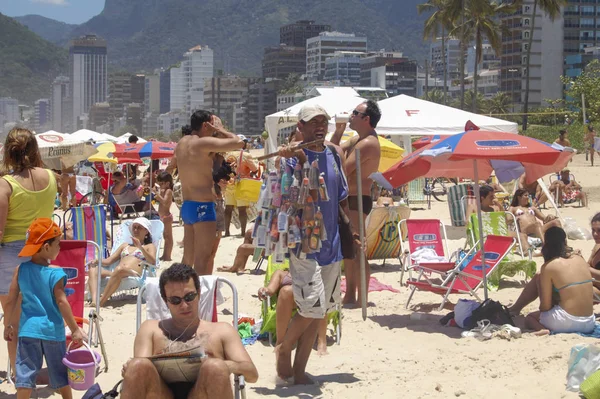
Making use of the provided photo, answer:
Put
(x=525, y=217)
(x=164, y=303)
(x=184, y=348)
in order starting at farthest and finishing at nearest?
1. (x=525, y=217)
2. (x=164, y=303)
3. (x=184, y=348)

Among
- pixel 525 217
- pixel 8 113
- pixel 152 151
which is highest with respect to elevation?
pixel 8 113

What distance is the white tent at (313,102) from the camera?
538 inches

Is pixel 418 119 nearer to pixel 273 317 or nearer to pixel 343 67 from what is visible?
pixel 273 317

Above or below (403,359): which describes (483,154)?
above

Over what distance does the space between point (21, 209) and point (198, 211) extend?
1.78 metres

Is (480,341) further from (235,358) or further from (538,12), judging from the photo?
(538,12)

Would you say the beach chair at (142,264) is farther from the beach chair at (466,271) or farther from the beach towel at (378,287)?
the beach chair at (466,271)

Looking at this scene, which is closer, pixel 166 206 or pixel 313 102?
pixel 166 206

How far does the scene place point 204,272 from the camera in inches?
244

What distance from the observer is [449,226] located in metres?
12.9

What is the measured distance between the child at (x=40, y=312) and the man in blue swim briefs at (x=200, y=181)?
189 centimetres

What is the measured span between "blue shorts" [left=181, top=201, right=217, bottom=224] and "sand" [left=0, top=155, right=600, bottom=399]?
924mm

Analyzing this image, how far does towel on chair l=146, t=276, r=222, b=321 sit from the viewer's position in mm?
4289

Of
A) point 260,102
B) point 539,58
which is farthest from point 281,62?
point 539,58
